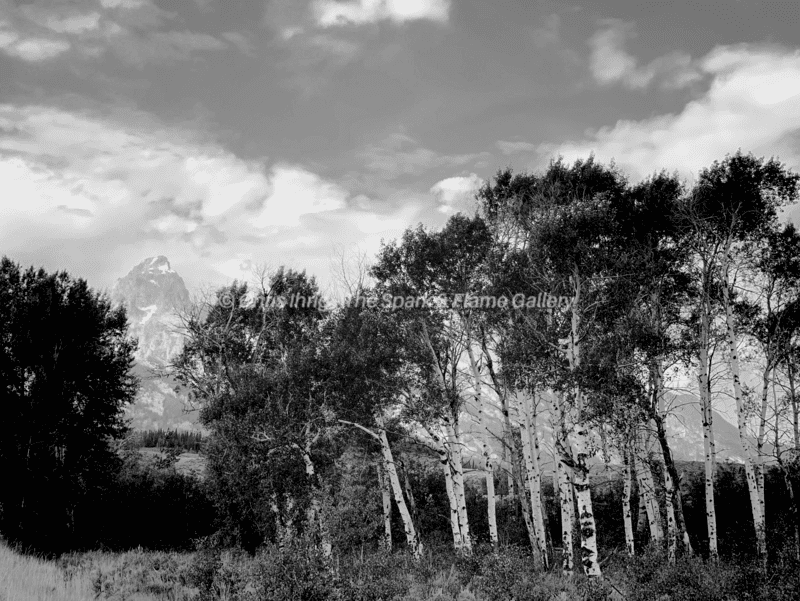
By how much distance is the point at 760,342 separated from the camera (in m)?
21.9

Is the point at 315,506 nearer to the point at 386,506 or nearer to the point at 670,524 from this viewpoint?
the point at 386,506

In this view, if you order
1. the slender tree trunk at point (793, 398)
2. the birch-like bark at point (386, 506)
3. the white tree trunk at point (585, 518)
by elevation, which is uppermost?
the slender tree trunk at point (793, 398)

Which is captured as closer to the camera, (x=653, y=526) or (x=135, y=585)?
(x=135, y=585)

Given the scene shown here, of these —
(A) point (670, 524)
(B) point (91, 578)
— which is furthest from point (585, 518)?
(B) point (91, 578)

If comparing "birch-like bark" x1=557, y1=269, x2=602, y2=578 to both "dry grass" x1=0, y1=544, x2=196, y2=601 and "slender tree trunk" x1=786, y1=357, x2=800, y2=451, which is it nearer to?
"slender tree trunk" x1=786, y1=357, x2=800, y2=451

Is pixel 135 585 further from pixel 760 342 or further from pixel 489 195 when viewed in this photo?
pixel 760 342

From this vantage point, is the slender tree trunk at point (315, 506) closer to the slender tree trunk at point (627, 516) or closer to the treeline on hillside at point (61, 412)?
the treeline on hillside at point (61, 412)

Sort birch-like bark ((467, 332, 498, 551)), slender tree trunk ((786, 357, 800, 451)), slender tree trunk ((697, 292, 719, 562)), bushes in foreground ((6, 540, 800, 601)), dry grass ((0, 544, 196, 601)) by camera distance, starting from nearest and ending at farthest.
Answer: bushes in foreground ((6, 540, 800, 601)) → dry grass ((0, 544, 196, 601)) → slender tree trunk ((697, 292, 719, 562)) → birch-like bark ((467, 332, 498, 551)) → slender tree trunk ((786, 357, 800, 451))

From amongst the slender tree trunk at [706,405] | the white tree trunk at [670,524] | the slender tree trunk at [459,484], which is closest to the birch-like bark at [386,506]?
the slender tree trunk at [459,484]

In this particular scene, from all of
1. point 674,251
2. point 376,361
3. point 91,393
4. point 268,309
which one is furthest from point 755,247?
point 91,393

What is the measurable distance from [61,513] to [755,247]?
37722 millimetres

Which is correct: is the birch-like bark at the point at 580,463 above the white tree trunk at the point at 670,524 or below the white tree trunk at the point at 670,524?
above

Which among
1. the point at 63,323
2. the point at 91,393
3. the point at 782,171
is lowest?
the point at 91,393

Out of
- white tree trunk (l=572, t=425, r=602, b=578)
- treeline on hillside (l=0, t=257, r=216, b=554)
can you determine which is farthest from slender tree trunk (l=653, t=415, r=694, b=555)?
treeline on hillside (l=0, t=257, r=216, b=554)
